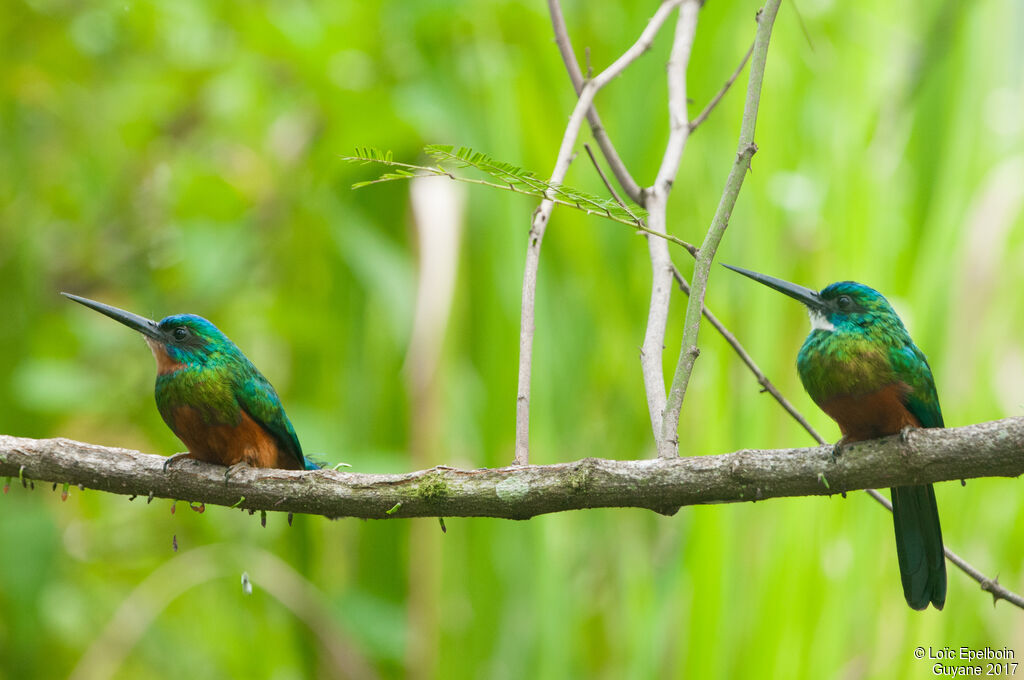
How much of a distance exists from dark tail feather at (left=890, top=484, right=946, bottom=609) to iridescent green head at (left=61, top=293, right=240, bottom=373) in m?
1.58

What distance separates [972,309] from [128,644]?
9.28 ft

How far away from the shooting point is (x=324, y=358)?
3635 millimetres

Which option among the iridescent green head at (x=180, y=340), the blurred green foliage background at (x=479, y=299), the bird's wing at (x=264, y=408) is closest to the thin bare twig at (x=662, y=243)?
the blurred green foliage background at (x=479, y=299)

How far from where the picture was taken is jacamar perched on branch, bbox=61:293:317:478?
2.14m

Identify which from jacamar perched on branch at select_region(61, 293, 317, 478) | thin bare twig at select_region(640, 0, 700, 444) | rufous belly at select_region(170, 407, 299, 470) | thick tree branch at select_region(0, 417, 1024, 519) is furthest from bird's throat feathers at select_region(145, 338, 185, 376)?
thin bare twig at select_region(640, 0, 700, 444)

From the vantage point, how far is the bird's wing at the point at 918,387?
1.87 meters

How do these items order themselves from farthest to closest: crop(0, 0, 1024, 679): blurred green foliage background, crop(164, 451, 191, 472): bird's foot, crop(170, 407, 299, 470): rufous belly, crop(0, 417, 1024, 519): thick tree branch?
crop(0, 0, 1024, 679): blurred green foliage background → crop(170, 407, 299, 470): rufous belly → crop(164, 451, 191, 472): bird's foot → crop(0, 417, 1024, 519): thick tree branch

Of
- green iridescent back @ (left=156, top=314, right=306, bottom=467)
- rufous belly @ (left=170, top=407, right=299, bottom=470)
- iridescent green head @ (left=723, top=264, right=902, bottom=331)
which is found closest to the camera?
iridescent green head @ (left=723, top=264, right=902, bottom=331)

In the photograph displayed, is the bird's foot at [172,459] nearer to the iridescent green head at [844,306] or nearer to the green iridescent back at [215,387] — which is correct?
the green iridescent back at [215,387]

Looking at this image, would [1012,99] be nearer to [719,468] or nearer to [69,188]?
[719,468]

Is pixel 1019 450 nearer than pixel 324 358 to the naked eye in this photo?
Yes

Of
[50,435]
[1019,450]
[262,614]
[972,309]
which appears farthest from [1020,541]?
[50,435]

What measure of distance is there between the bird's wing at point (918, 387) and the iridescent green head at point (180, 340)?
1.55 metres

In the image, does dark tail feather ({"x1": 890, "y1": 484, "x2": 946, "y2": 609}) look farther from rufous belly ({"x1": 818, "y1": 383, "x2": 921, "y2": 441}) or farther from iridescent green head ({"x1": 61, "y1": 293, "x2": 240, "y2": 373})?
iridescent green head ({"x1": 61, "y1": 293, "x2": 240, "y2": 373})
